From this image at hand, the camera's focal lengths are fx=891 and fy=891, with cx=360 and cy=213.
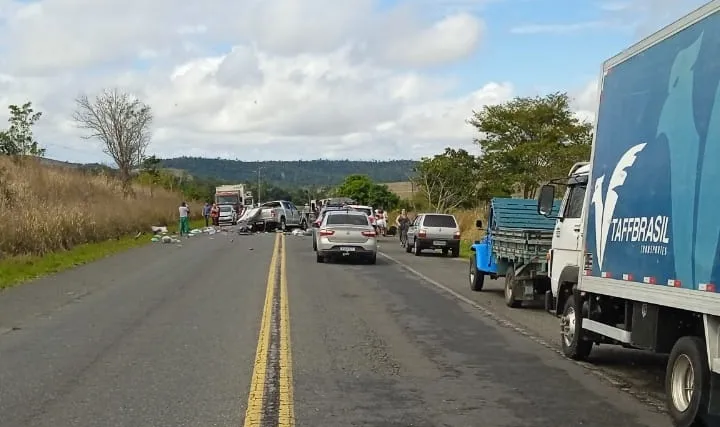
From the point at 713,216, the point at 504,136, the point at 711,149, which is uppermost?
the point at 504,136

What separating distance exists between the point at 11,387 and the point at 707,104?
6.79 m

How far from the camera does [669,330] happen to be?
7801 mm

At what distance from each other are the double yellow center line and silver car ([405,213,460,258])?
16604mm

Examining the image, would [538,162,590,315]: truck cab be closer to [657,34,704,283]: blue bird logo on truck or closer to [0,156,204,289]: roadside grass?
[657,34,704,283]: blue bird logo on truck

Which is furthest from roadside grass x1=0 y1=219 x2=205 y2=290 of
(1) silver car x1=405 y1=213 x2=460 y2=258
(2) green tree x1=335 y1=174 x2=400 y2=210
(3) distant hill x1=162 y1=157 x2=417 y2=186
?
(3) distant hill x1=162 y1=157 x2=417 y2=186

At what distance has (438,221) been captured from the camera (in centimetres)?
3266

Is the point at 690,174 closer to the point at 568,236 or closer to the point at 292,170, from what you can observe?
the point at 568,236

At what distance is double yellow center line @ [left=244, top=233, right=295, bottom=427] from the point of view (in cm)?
740

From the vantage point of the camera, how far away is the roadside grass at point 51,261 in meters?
21.3

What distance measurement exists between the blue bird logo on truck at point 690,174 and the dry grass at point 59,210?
834 inches

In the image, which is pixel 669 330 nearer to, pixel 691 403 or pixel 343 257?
pixel 691 403

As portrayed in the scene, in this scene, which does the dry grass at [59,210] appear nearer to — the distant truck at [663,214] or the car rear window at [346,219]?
the car rear window at [346,219]

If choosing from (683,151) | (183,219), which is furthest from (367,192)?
(683,151)

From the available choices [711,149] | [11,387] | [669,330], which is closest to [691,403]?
[669,330]
